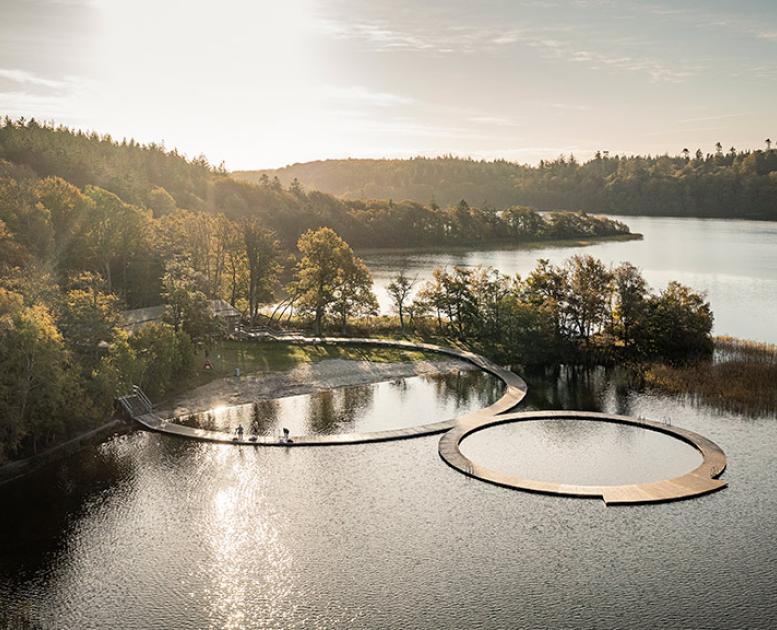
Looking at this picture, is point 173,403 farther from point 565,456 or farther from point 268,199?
point 268,199

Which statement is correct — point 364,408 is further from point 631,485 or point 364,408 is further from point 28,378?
point 28,378

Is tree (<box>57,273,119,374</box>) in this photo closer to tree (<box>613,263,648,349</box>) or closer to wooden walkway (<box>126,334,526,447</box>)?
wooden walkway (<box>126,334,526,447</box>)

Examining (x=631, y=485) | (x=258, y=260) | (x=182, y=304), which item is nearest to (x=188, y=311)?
(x=182, y=304)

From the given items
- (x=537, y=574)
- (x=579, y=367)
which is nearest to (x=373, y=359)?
(x=579, y=367)

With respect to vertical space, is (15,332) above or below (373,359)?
above

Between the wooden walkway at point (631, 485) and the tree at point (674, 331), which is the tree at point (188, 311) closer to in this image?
the wooden walkway at point (631, 485)

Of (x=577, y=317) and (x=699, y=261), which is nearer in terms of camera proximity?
(x=577, y=317)
